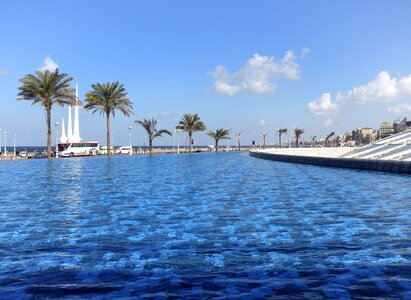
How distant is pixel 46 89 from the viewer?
147ft

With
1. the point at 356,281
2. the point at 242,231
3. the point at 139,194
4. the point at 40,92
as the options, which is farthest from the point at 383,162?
the point at 40,92

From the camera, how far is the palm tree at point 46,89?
4447cm

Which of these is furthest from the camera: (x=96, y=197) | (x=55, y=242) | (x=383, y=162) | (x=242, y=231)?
(x=383, y=162)

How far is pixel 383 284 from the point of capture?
198 inches

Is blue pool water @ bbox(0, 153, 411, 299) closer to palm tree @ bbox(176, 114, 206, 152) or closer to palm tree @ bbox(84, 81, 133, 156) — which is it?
palm tree @ bbox(84, 81, 133, 156)

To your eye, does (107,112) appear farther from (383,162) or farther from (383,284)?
(383,284)

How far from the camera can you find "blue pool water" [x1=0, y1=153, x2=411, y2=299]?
5.02 meters

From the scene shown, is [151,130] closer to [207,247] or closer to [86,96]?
[86,96]

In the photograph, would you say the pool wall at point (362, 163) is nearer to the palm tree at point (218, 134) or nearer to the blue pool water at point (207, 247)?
the blue pool water at point (207, 247)

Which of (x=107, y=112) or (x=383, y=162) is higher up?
(x=107, y=112)

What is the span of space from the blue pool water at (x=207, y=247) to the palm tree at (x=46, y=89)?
34.1 m

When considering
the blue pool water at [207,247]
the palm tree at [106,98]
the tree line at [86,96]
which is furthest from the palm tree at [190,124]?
the blue pool water at [207,247]

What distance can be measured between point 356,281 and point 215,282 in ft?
5.43

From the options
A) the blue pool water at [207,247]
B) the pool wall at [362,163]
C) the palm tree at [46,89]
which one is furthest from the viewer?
the palm tree at [46,89]
